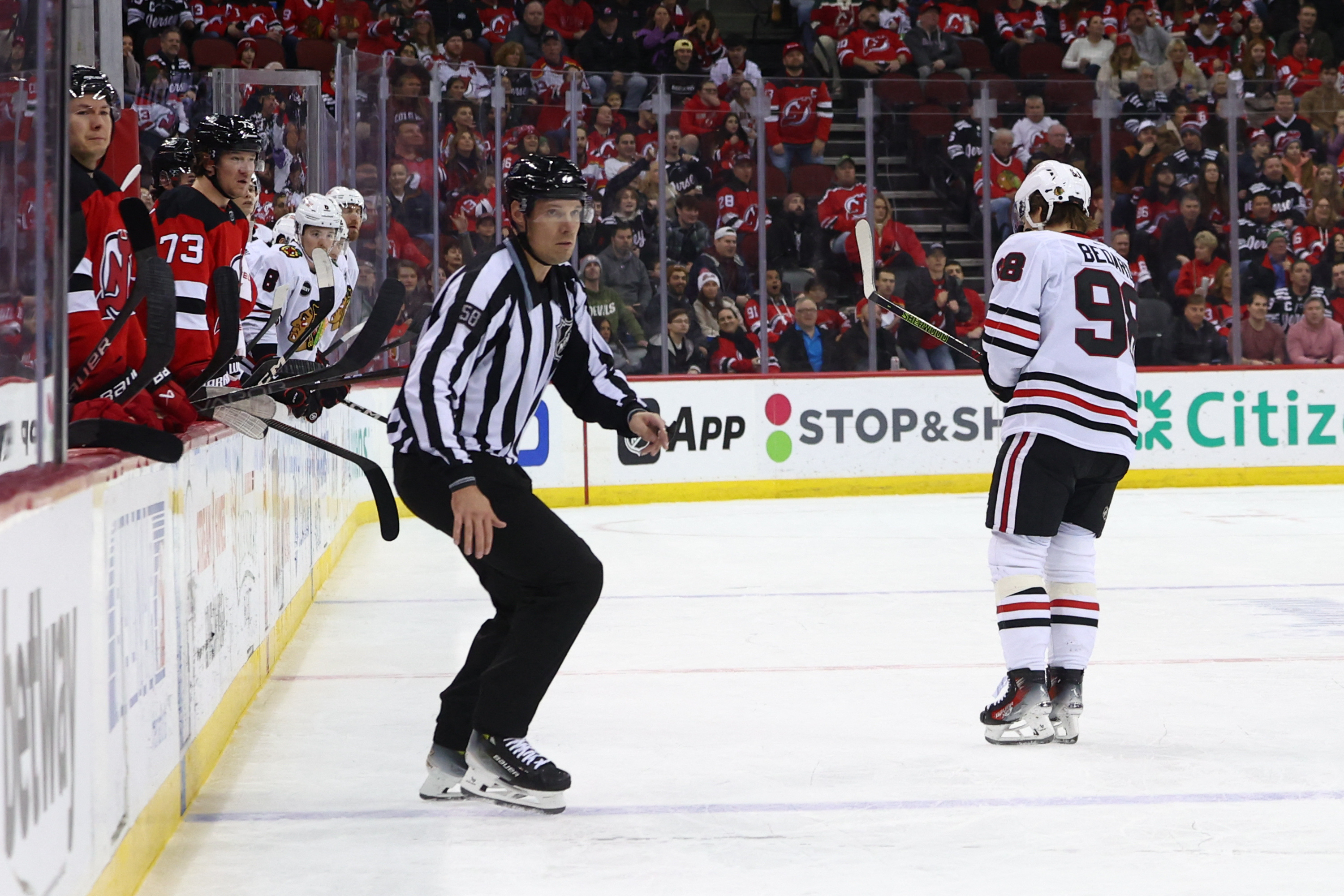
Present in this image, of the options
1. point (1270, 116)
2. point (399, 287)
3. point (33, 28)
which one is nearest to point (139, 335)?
point (399, 287)

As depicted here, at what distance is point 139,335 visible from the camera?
11.3 ft

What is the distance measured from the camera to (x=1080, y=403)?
12.3 feet

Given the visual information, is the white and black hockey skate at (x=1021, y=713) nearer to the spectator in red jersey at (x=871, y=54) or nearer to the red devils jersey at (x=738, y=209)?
the red devils jersey at (x=738, y=209)

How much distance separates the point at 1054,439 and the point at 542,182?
1.40 meters

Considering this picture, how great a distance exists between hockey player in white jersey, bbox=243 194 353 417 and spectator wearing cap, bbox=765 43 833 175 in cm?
464

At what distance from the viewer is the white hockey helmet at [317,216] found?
5.84 metres

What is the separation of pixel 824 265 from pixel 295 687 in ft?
21.5

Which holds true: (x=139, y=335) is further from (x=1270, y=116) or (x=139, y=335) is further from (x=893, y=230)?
(x=1270, y=116)

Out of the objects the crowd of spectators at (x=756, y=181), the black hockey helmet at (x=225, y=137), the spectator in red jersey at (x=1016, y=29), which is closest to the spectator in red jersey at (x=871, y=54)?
the crowd of spectators at (x=756, y=181)

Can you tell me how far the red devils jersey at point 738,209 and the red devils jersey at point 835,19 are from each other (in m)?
3.25

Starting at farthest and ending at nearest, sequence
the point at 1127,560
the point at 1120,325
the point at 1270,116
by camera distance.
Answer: the point at 1270,116, the point at 1127,560, the point at 1120,325

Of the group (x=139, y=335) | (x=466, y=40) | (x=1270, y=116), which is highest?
(x=466, y=40)

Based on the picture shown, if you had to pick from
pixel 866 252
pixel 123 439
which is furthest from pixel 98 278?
pixel 866 252

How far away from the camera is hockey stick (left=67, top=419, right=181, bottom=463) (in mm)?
2637
